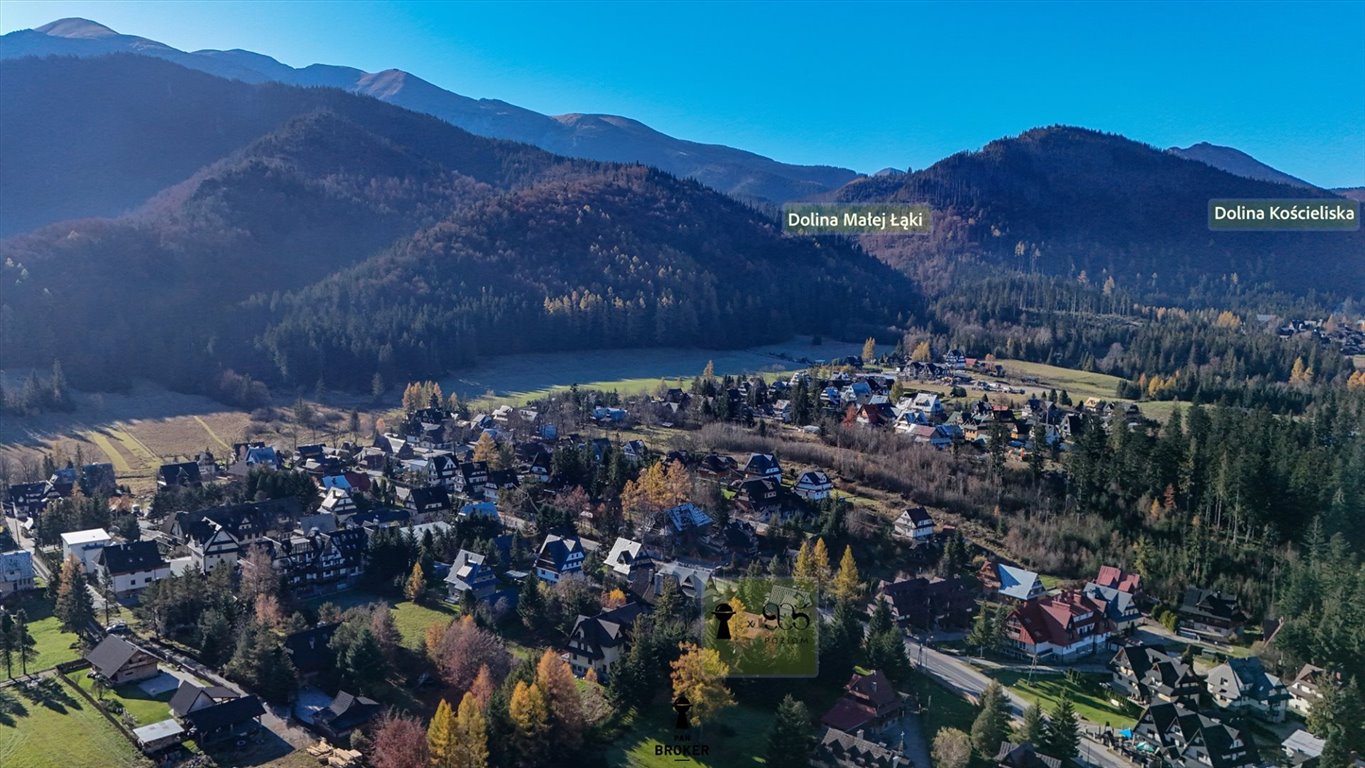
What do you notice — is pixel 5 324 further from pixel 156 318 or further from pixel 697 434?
pixel 697 434

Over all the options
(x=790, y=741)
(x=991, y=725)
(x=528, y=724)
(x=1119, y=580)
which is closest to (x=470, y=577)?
(x=528, y=724)

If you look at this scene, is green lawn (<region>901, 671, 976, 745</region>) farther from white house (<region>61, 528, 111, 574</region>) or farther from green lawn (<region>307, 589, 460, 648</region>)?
white house (<region>61, 528, 111, 574</region>)

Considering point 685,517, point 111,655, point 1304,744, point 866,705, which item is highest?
point 685,517

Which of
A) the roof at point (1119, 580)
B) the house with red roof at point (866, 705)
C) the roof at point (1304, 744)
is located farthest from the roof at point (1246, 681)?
the house with red roof at point (866, 705)

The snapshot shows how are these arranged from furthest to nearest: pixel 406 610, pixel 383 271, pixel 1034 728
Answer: pixel 383 271 < pixel 406 610 < pixel 1034 728

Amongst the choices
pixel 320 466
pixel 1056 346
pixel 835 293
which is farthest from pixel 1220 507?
pixel 835 293

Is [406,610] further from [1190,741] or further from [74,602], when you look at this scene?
[1190,741]

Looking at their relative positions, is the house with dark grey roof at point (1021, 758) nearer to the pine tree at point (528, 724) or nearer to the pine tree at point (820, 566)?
the pine tree at point (820, 566)
